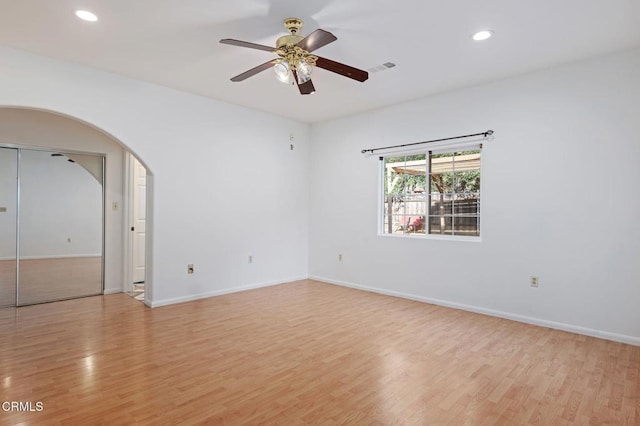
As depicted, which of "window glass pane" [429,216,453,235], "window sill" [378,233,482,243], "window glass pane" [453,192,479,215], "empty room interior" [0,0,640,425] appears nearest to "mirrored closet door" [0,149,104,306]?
"empty room interior" [0,0,640,425]


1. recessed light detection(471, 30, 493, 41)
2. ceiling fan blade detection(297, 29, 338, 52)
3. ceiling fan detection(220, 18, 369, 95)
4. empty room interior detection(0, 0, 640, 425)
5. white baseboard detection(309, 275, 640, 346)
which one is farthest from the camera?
white baseboard detection(309, 275, 640, 346)

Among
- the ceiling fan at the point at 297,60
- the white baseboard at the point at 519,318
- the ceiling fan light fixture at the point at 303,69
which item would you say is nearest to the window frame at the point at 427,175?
the white baseboard at the point at 519,318

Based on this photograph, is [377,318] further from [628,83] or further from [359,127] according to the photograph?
[628,83]

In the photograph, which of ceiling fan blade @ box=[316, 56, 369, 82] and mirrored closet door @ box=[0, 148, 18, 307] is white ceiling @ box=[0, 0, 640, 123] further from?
mirrored closet door @ box=[0, 148, 18, 307]

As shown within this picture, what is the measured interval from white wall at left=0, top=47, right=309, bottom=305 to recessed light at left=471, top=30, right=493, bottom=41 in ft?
11.2

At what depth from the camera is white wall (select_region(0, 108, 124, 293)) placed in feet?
14.5

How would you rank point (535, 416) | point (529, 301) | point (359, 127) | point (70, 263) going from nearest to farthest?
1. point (535, 416)
2. point (529, 301)
3. point (70, 263)
4. point (359, 127)

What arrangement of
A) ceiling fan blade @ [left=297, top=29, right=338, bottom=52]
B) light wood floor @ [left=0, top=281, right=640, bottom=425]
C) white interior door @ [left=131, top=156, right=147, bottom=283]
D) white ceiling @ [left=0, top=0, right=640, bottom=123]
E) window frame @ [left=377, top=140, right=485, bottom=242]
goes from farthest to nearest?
1. white interior door @ [left=131, top=156, right=147, bottom=283]
2. window frame @ [left=377, top=140, right=485, bottom=242]
3. white ceiling @ [left=0, top=0, right=640, bottom=123]
4. ceiling fan blade @ [left=297, top=29, right=338, bottom=52]
5. light wood floor @ [left=0, top=281, right=640, bottom=425]

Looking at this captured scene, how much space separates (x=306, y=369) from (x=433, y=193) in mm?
3121

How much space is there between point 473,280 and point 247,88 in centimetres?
378

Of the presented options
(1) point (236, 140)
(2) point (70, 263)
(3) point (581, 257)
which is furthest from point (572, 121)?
(2) point (70, 263)

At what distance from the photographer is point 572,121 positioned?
362cm

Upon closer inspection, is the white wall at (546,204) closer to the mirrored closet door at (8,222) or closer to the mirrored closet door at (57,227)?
the mirrored closet door at (57,227)

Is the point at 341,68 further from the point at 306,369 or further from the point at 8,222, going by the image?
the point at 8,222
